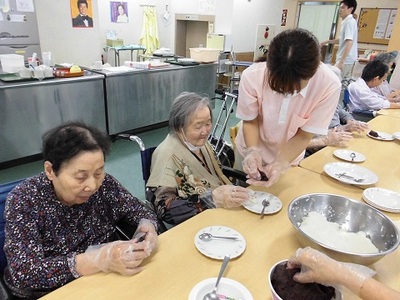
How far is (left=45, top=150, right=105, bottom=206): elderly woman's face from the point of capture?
1.05m

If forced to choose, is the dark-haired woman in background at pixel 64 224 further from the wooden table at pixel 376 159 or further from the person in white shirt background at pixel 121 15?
the person in white shirt background at pixel 121 15

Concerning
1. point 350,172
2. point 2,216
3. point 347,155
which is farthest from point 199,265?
point 347,155

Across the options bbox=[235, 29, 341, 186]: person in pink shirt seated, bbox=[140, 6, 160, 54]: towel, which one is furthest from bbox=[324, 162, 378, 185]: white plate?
bbox=[140, 6, 160, 54]: towel

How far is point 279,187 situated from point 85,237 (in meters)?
0.90

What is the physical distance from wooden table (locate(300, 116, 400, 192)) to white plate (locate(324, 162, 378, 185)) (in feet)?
0.12

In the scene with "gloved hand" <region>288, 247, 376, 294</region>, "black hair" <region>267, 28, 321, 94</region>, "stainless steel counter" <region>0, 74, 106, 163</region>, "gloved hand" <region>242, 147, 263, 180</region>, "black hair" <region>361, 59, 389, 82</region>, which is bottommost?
"stainless steel counter" <region>0, 74, 106, 163</region>

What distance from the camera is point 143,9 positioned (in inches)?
273

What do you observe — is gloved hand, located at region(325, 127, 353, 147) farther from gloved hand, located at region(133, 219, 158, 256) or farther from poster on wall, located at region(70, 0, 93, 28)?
poster on wall, located at region(70, 0, 93, 28)

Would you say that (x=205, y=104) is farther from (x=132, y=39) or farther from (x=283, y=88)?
(x=132, y=39)

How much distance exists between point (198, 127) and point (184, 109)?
0.12 m

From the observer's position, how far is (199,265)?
3.20 ft

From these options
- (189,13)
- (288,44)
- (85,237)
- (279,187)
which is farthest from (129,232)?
(189,13)

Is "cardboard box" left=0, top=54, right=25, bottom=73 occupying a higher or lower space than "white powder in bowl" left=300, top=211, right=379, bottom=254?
higher

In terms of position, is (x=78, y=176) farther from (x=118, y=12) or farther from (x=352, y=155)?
(x=118, y=12)
